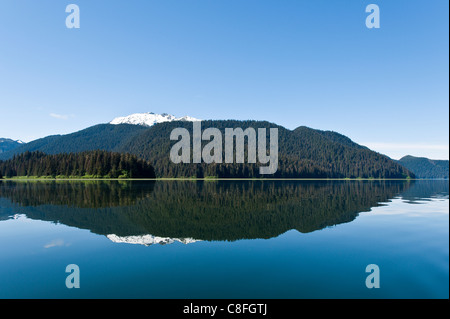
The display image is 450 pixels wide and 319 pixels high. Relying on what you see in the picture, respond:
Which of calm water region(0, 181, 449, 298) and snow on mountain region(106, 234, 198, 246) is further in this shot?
snow on mountain region(106, 234, 198, 246)

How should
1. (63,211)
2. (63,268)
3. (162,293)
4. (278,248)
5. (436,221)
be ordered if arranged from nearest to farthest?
(162,293) → (63,268) → (278,248) → (436,221) → (63,211)

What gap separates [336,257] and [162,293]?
1225cm

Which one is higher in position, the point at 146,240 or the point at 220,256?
the point at 146,240

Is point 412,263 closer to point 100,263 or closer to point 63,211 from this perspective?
point 100,263

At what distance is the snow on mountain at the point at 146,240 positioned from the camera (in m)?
22.5

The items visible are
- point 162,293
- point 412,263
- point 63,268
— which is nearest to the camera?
point 162,293

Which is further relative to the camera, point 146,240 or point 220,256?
point 146,240

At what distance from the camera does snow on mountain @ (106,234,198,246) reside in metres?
22.5

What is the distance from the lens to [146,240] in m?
23.0

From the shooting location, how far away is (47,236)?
2377cm

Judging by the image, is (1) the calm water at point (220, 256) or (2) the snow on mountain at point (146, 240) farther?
(2) the snow on mountain at point (146, 240)
